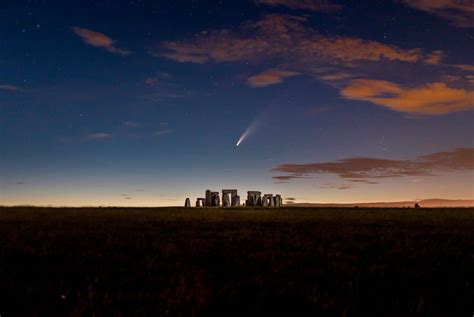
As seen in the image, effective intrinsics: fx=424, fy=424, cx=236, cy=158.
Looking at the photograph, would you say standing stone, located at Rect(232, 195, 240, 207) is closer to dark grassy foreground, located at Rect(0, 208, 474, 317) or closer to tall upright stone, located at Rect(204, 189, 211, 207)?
tall upright stone, located at Rect(204, 189, 211, 207)

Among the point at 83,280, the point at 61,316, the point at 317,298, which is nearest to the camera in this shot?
the point at 61,316

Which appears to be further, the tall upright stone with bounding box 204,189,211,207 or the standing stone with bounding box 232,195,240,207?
the tall upright stone with bounding box 204,189,211,207

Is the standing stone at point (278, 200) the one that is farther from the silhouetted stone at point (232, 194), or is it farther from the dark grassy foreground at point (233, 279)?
the dark grassy foreground at point (233, 279)

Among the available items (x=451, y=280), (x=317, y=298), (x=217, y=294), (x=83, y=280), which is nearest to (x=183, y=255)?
(x=83, y=280)

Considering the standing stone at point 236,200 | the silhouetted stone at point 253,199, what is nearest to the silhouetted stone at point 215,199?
the standing stone at point 236,200

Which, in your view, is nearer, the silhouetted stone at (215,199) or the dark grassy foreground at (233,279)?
the dark grassy foreground at (233,279)

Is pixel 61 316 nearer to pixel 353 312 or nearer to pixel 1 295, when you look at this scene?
Answer: pixel 1 295

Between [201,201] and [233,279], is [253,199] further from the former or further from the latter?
[233,279]

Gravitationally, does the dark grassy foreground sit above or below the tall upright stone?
below

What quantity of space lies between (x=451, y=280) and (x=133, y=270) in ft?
19.4

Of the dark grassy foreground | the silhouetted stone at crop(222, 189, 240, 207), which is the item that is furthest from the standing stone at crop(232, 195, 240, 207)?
the dark grassy foreground

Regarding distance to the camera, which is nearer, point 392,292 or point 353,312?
point 353,312

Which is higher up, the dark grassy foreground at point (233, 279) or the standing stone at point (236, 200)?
the standing stone at point (236, 200)

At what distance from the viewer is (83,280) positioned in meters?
7.23
